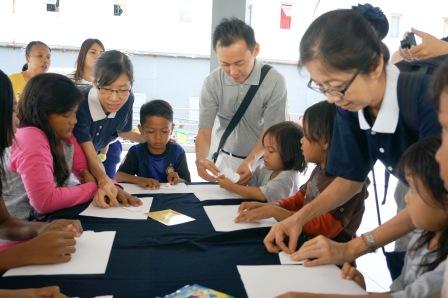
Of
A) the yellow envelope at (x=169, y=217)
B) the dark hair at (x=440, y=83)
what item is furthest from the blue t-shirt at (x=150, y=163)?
the dark hair at (x=440, y=83)

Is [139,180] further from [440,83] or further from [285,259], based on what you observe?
[440,83]

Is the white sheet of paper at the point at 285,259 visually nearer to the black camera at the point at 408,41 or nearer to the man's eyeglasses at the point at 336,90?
the man's eyeglasses at the point at 336,90

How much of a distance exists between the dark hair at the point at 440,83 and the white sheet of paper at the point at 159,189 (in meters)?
1.19

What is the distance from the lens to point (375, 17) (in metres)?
1.12

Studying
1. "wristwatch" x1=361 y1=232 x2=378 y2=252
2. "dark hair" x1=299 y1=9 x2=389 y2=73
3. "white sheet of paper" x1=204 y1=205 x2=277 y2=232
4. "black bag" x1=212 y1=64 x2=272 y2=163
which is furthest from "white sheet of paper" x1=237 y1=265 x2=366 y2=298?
"black bag" x1=212 y1=64 x2=272 y2=163

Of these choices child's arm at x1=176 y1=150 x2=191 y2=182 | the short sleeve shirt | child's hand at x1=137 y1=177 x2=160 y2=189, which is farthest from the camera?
child's arm at x1=176 y1=150 x2=191 y2=182

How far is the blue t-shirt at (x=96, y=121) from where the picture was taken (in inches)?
Result: 70.9

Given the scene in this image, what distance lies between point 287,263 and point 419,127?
0.49 m

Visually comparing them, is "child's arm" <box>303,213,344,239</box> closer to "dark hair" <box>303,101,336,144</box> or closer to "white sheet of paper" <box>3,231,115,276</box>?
"dark hair" <box>303,101,336,144</box>

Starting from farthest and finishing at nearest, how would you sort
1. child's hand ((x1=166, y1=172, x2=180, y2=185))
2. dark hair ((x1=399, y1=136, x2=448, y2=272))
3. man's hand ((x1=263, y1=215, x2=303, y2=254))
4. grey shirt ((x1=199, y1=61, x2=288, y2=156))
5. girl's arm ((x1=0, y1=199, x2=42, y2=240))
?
grey shirt ((x1=199, y1=61, x2=288, y2=156)) < child's hand ((x1=166, y1=172, x2=180, y2=185)) < girl's arm ((x1=0, y1=199, x2=42, y2=240)) < man's hand ((x1=263, y1=215, x2=303, y2=254)) < dark hair ((x1=399, y1=136, x2=448, y2=272))

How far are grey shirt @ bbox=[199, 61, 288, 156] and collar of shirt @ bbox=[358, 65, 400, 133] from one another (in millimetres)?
1019

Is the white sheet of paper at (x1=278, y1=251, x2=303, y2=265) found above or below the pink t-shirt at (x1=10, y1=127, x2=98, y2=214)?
below

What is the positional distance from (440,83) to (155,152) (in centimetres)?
165

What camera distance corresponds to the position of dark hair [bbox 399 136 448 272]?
2.89ft
